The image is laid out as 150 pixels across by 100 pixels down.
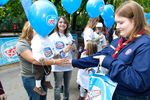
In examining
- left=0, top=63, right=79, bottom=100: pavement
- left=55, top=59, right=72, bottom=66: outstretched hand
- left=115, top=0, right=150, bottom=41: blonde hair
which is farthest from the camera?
left=0, top=63, right=79, bottom=100: pavement

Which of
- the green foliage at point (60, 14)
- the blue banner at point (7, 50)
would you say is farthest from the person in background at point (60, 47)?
the green foliage at point (60, 14)

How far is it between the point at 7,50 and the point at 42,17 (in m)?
4.62

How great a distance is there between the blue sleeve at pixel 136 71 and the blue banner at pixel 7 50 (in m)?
5.68

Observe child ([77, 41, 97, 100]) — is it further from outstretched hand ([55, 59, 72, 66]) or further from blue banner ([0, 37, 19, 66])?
blue banner ([0, 37, 19, 66])

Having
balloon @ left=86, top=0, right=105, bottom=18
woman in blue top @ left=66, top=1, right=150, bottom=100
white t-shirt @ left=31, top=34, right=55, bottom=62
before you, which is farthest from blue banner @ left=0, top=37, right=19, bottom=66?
woman in blue top @ left=66, top=1, right=150, bottom=100

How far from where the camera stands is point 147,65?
109 cm

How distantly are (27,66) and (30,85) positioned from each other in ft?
1.00

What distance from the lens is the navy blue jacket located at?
1110mm

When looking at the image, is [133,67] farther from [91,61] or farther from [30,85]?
Answer: [30,85]

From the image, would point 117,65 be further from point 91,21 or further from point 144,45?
point 91,21

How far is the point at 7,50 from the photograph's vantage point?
595 cm

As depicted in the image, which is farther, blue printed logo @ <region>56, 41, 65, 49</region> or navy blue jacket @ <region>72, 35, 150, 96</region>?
blue printed logo @ <region>56, 41, 65, 49</region>

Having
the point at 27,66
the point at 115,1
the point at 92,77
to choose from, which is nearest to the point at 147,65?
the point at 92,77

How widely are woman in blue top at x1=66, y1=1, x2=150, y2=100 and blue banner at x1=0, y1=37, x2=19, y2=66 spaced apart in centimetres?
557
